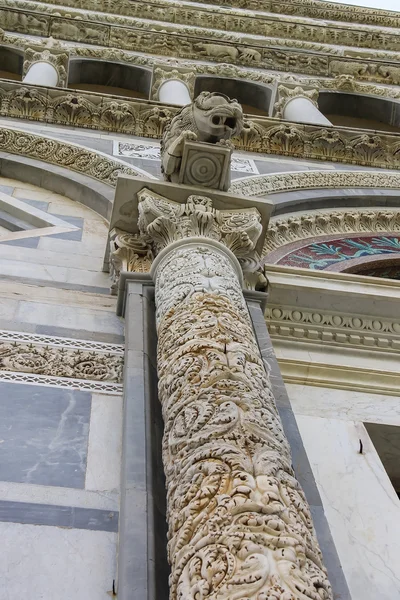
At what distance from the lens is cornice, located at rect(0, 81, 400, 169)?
873 cm

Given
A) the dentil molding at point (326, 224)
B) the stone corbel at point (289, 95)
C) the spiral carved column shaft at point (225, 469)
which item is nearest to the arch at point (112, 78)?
the stone corbel at point (289, 95)

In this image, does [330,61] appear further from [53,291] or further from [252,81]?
[53,291]

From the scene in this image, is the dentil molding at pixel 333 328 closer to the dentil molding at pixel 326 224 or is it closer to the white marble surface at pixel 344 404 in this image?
the white marble surface at pixel 344 404

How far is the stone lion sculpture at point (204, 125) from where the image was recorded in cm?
561

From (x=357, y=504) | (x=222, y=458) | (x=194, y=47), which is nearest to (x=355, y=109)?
(x=194, y=47)

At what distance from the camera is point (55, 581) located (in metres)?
3.05

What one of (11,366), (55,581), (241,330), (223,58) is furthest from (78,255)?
(223,58)

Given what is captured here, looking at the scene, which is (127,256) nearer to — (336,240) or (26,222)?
(26,222)

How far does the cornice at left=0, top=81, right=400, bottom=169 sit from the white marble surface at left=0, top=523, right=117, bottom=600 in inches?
222

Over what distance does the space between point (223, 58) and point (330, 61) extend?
2.01 meters

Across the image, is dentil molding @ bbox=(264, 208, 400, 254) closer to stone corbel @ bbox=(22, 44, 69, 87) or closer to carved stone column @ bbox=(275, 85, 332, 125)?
carved stone column @ bbox=(275, 85, 332, 125)

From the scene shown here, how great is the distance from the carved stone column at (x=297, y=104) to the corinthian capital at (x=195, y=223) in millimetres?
6968

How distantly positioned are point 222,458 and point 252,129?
21.8ft

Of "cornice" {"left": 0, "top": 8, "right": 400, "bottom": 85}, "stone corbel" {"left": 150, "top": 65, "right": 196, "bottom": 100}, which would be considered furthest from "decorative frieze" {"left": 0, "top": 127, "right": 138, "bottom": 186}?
"cornice" {"left": 0, "top": 8, "right": 400, "bottom": 85}
